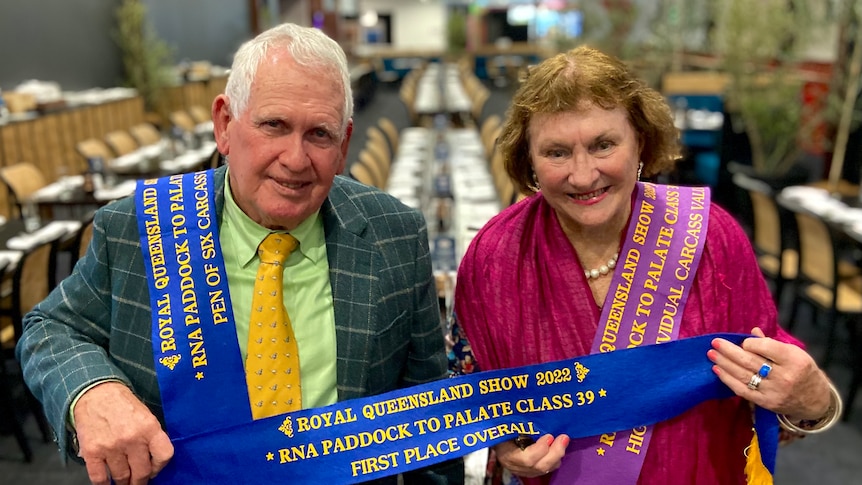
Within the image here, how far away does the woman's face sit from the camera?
1310 mm

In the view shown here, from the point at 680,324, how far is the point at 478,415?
456mm

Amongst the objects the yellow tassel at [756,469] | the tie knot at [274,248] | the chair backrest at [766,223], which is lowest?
the chair backrest at [766,223]

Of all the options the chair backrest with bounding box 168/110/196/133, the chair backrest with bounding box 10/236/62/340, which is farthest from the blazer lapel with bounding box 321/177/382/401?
the chair backrest with bounding box 168/110/196/133

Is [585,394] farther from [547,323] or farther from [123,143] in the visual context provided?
[123,143]

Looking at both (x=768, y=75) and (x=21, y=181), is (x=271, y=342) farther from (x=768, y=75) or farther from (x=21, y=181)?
(x=768, y=75)

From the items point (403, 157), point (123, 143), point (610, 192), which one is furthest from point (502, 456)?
point (123, 143)

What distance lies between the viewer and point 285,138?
3.76 ft

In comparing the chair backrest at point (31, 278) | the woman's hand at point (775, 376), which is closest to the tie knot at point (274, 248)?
the woman's hand at point (775, 376)

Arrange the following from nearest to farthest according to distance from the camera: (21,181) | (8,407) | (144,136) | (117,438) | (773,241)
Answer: (117,438), (8,407), (773,241), (21,181), (144,136)

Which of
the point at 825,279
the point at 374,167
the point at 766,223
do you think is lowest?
the point at 825,279

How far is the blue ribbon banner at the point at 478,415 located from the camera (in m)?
1.30

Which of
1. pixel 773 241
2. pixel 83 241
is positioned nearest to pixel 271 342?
pixel 83 241

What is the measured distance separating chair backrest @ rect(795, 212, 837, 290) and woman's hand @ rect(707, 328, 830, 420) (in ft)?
9.13

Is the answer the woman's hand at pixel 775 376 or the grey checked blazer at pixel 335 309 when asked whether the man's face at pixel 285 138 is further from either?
the woman's hand at pixel 775 376
